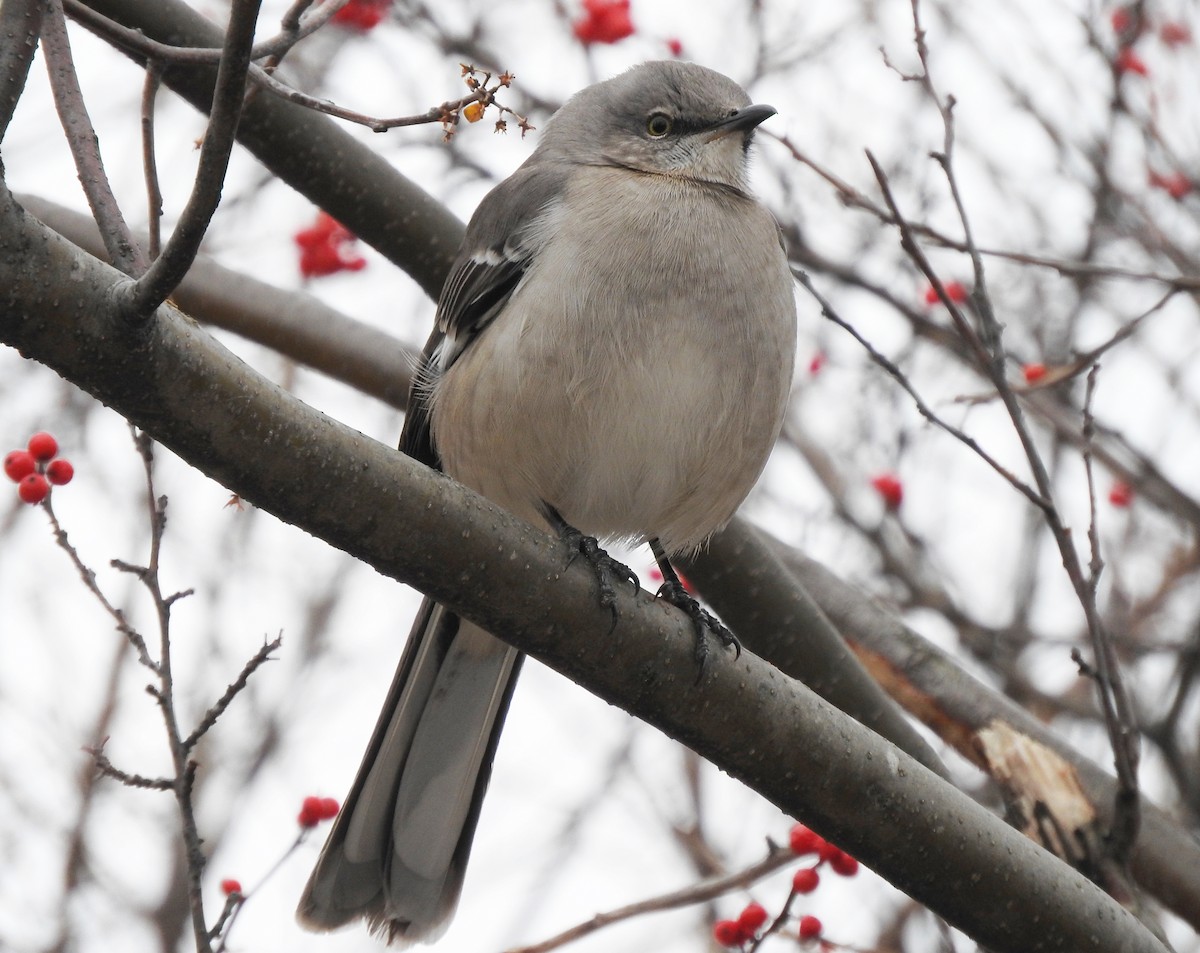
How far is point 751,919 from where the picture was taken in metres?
3.73

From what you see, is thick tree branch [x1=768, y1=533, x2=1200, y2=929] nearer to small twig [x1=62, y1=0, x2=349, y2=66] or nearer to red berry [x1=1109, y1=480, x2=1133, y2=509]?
red berry [x1=1109, y1=480, x2=1133, y2=509]

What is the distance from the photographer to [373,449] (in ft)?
8.45

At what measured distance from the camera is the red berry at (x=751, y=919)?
3705 mm

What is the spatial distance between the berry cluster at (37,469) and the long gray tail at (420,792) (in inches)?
46.4

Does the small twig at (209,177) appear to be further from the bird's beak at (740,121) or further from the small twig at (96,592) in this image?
the bird's beak at (740,121)

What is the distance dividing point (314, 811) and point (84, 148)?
1.82 m

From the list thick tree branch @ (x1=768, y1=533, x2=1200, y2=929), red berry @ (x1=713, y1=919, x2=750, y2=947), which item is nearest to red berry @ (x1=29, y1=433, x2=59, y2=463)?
thick tree branch @ (x1=768, y1=533, x2=1200, y2=929)

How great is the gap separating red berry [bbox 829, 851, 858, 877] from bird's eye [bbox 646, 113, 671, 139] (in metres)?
2.37

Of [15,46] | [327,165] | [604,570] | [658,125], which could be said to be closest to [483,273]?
[327,165]

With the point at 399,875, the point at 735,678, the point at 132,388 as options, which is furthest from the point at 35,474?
the point at 735,678

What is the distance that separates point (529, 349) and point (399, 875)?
1519 millimetres

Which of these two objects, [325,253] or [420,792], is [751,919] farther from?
[325,253]

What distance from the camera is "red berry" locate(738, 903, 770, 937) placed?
371 cm

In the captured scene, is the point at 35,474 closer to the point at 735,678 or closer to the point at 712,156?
the point at 735,678
